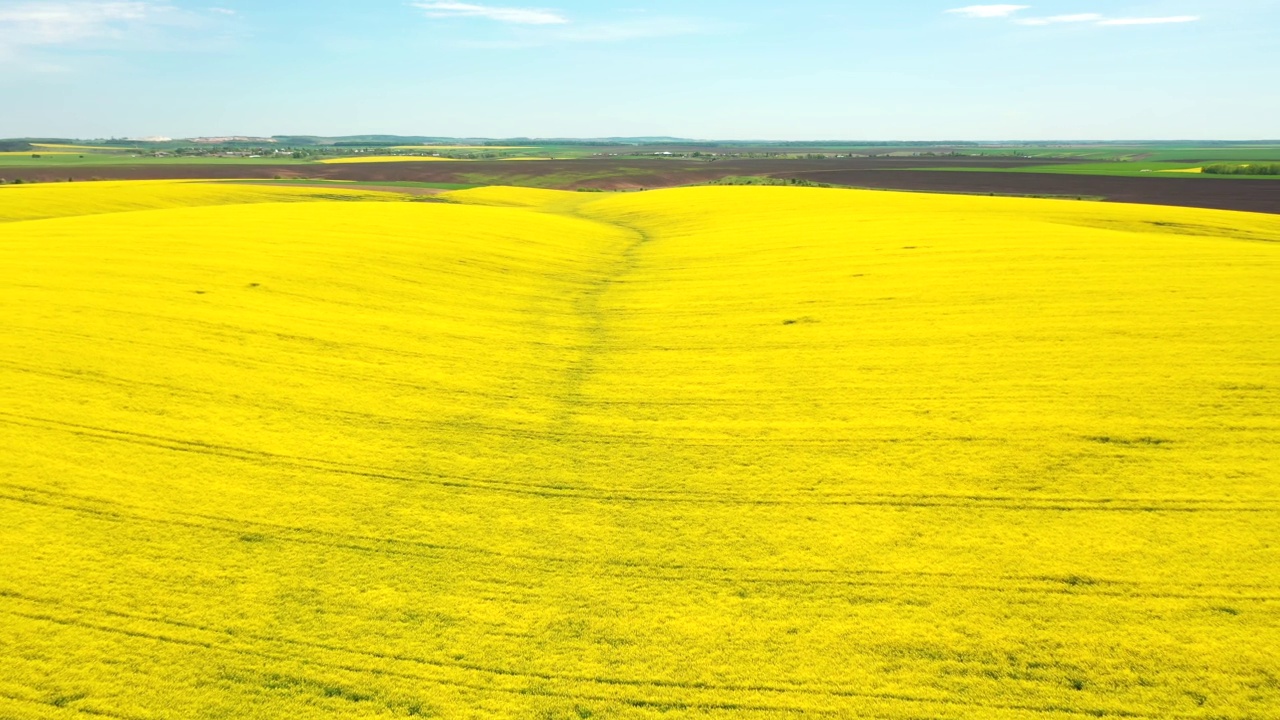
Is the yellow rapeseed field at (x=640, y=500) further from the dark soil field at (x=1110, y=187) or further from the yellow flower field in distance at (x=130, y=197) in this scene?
the dark soil field at (x=1110, y=187)

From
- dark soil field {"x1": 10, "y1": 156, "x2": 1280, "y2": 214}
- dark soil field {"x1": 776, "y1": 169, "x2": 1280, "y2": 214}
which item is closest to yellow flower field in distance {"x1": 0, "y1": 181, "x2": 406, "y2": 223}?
dark soil field {"x1": 10, "y1": 156, "x2": 1280, "y2": 214}

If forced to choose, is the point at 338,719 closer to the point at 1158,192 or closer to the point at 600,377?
the point at 600,377

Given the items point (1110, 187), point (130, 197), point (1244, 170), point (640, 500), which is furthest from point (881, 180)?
point (640, 500)

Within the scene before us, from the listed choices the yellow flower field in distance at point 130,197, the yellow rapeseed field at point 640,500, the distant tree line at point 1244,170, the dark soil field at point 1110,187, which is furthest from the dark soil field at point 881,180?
the yellow rapeseed field at point 640,500

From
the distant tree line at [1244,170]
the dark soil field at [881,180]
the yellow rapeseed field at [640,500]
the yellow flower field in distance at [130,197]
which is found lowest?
the yellow rapeseed field at [640,500]

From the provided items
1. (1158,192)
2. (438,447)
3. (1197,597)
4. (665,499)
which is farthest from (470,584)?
(1158,192)

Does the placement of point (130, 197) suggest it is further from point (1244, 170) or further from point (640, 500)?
point (1244, 170)

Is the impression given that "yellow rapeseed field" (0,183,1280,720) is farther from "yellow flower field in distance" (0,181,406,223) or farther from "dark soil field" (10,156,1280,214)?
"dark soil field" (10,156,1280,214)

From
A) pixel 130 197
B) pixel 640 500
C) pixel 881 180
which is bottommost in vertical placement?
pixel 640 500
